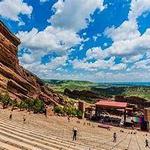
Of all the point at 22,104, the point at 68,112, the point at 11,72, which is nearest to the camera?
the point at 22,104

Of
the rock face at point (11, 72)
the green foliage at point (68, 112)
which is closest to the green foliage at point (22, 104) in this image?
the green foliage at point (68, 112)

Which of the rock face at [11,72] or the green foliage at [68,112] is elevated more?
the rock face at [11,72]

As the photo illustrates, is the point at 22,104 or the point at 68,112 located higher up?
the point at 68,112

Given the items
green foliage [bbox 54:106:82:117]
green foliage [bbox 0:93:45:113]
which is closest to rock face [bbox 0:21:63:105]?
green foliage [bbox 0:93:45:113]

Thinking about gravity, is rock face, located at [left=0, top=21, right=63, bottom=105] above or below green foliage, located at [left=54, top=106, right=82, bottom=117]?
above

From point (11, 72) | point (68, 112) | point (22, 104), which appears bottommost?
point (22, 104)

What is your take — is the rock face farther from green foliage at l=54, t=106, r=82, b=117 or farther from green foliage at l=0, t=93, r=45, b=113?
green foliage at l=54, t=106, r=82, b=117

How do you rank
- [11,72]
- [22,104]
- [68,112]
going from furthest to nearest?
[11,72] < [68,112] < [22,104]

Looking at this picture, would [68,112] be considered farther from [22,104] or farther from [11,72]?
[11,72]

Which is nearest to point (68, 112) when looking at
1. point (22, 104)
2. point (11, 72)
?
point (22, 104)

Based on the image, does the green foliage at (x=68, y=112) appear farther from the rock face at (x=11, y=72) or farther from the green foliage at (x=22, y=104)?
the rock face at (x=11, y=72)

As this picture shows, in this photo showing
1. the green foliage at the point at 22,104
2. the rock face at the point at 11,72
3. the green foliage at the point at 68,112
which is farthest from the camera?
the rock face at the point at 11,72

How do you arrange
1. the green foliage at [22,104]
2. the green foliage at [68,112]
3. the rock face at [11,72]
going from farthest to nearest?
1. the rock face at [11,72]
2. the green foliage at [68,112]
3. the green foliage at [22,104]

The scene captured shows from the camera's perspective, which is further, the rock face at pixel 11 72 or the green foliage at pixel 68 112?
the rock face at pixel 11 72
